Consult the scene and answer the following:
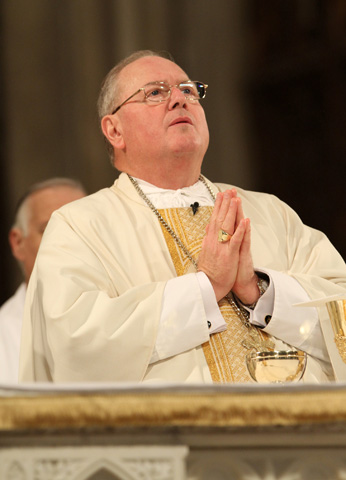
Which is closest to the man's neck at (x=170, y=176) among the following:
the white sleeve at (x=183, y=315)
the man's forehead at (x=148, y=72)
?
the man's forehead at (x=148, y=72)

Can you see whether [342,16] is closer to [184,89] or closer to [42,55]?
[42,55]

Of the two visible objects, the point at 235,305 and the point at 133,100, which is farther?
the point at 133,100

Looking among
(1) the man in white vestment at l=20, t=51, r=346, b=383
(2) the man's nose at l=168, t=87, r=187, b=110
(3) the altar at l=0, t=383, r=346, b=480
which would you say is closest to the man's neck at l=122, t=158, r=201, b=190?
(1) the man in white vestment at l=20, t=51, r=346, b=383

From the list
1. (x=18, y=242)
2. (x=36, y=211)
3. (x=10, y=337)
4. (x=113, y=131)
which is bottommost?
(x=10, y=337)

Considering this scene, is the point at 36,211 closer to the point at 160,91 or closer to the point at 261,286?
the point at 160,91

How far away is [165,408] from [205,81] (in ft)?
19.3

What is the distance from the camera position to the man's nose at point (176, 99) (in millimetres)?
3789

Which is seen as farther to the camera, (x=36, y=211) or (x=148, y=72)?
(x=36, y=211)

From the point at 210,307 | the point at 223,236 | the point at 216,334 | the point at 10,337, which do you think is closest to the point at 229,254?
the point at 223,236

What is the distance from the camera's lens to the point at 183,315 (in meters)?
3.18

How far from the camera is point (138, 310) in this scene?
10.3ft

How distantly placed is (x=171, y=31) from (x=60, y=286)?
4953 millimetres

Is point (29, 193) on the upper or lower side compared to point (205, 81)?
lower

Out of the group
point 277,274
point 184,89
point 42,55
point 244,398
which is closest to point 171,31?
point 42,55
